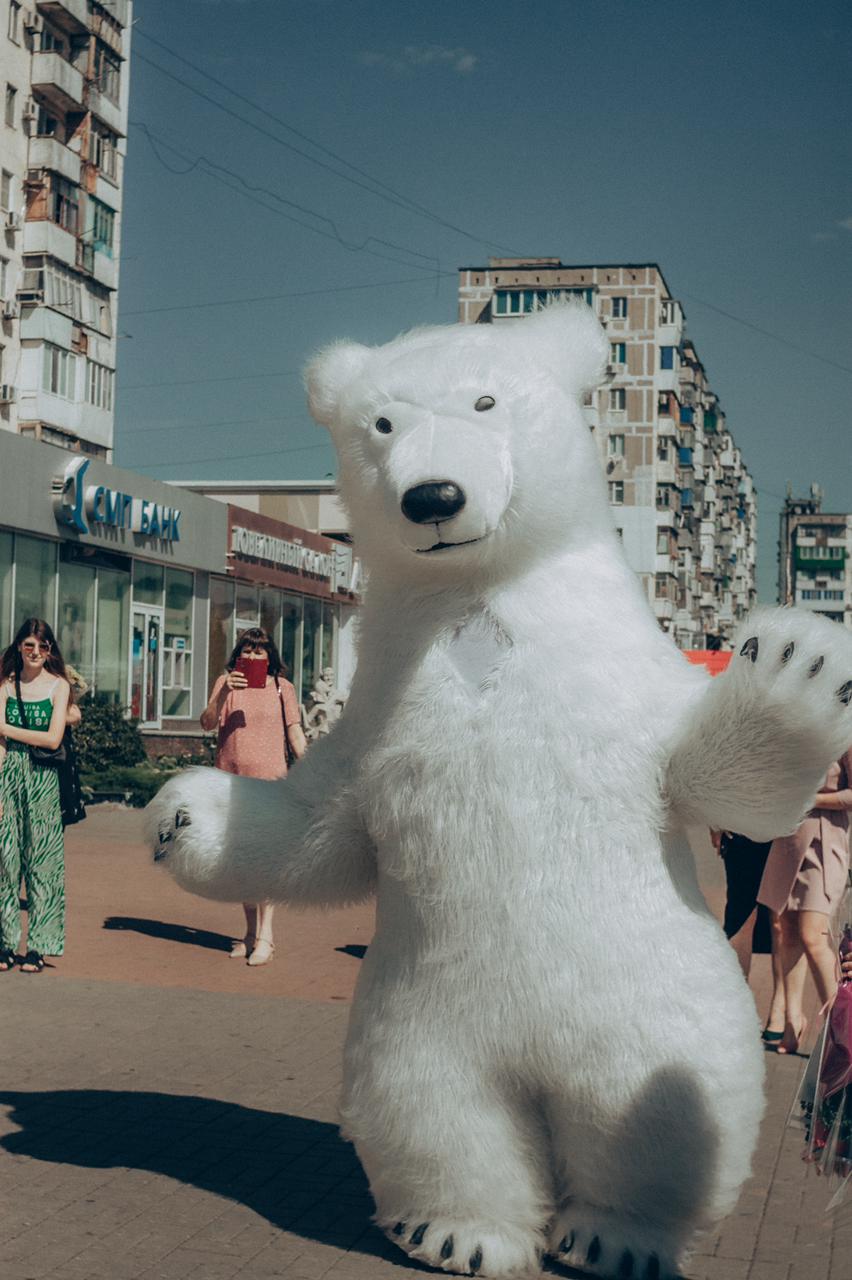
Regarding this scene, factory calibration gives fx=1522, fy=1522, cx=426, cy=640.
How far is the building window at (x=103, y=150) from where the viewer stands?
118 feet

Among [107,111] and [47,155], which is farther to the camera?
[107,111]

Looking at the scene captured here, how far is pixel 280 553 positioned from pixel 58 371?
7270mm

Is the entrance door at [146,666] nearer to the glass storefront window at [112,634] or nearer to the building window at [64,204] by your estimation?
the glass storefront window at [112,634]

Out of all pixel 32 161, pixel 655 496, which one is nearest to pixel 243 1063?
pixel 32 161

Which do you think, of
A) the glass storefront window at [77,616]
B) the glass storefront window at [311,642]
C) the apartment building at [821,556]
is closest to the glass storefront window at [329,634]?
the glass storefront window at [311,642]

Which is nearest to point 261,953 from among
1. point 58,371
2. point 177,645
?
point 177,645

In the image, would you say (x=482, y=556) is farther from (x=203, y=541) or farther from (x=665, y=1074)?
Answer: (x=203, y=541)

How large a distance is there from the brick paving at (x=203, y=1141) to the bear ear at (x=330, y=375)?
7.15ft

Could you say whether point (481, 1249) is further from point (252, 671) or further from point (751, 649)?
point (252, 671)

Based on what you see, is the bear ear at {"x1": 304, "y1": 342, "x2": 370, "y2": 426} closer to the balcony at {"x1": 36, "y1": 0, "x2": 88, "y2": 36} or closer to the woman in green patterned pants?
the woman in green patterned pants

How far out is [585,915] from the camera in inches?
136

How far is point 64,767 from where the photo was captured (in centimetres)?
794

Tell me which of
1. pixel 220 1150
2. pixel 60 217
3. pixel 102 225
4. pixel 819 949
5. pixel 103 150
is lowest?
pixel 220 1150

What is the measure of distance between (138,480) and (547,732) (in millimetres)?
21962
